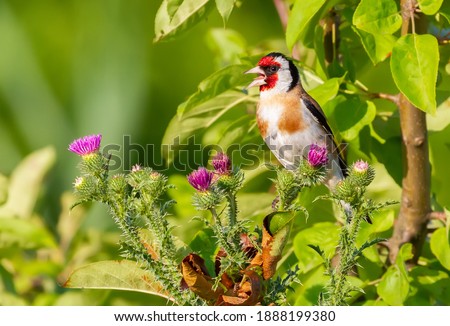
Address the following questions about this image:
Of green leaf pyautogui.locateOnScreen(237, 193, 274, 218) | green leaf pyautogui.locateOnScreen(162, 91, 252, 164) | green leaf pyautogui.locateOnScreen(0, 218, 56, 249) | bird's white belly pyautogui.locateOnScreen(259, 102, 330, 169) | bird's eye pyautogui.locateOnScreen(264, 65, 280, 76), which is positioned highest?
bird's eye pyautogui.locateOnScreen(264, 65, 280, 76)

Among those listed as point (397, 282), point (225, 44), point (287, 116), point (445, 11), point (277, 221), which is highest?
point (445, 11)

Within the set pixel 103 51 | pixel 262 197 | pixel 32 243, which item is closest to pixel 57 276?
pixel 32 243

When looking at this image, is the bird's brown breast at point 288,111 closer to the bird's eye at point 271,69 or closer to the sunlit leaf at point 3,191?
the bird's eye at point 271,69

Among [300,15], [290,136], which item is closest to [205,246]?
[300,15]

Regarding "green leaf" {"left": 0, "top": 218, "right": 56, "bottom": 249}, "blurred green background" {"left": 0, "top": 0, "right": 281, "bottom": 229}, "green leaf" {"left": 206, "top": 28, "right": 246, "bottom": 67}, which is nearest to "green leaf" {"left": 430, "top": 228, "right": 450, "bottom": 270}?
"green leaf" {"left": 0, "top": 218, "right": 56, "bottom": 249}

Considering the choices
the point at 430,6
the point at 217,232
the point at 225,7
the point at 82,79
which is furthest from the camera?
the point at 82,79

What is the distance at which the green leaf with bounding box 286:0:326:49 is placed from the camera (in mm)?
1595

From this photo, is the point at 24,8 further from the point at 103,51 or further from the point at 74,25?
the point at 103,51

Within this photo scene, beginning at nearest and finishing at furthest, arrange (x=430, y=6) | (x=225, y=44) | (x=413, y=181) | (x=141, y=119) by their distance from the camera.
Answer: (x=430, y=6), (x=413, y=181), (x=225, y=44), (x=141, y=119)

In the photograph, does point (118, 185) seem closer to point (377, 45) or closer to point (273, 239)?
point (273, 239)

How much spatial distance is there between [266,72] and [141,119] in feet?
3.17

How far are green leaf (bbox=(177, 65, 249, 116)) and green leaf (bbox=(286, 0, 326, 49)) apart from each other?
223mm

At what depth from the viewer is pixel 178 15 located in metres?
1.82

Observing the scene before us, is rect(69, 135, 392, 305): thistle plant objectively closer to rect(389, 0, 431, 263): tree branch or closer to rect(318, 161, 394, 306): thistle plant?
rect(318, 161, 394, 306): thistle plant
